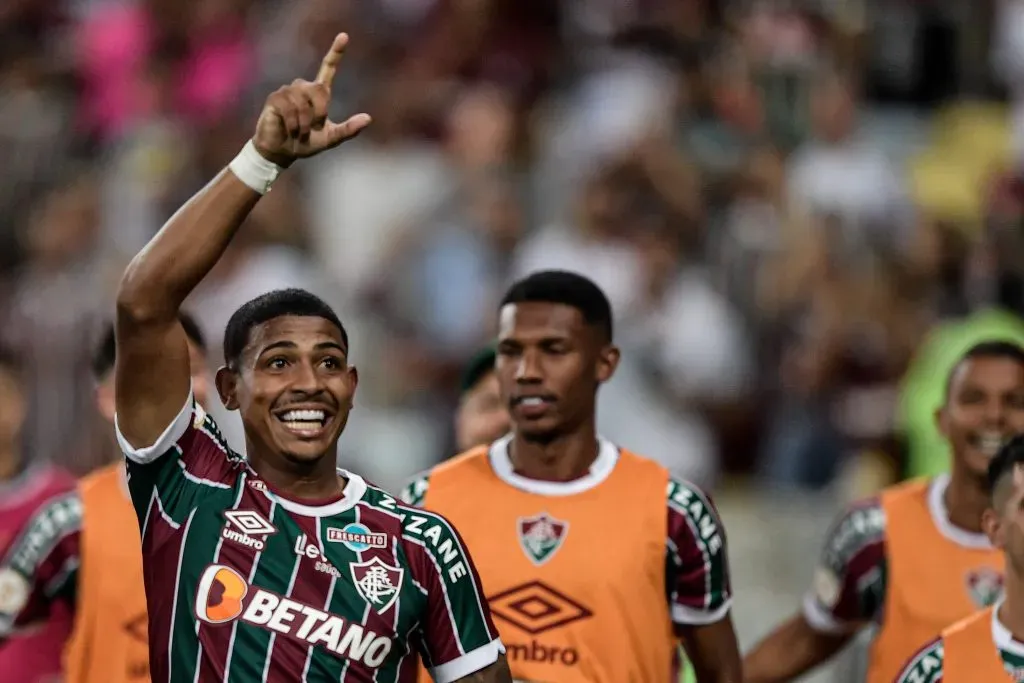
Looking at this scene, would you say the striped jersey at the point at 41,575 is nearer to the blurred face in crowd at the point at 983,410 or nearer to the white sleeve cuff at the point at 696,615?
the white sleeve cuff at the point at 696,615

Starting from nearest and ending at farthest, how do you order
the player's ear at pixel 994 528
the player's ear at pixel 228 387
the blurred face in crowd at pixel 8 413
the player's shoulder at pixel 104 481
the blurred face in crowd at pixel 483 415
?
the player's ear at pixel 228 387
the player's ear at pixel 994 528
the player's shoulder at pixel 104 481
the blurred face in crowd at pixel 483 415
the blurred face in crowd at pixel 8 413

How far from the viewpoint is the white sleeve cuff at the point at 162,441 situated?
176 inches

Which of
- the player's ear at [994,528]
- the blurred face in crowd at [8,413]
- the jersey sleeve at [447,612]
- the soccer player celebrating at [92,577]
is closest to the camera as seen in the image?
the jersey sleeve at [447,612]

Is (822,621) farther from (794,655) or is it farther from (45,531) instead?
(45,531)

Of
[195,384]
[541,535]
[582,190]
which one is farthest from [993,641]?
[582,190]

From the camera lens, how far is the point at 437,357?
10.6 metres

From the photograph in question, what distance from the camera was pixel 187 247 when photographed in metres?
4.30

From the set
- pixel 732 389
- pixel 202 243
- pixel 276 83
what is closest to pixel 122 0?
pixel 276 83

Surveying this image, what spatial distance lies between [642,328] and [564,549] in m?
4.51

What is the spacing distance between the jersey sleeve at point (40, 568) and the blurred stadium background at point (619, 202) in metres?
2.95

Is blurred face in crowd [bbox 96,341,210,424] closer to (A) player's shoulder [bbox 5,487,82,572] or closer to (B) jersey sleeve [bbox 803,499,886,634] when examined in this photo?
(A) player's shoulder [bbox 5,487,82,572]

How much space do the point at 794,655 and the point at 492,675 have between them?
2.42 m

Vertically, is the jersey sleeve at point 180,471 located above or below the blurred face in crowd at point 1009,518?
above

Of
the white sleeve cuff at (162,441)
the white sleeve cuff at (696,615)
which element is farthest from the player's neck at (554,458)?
the white sleeve cuff at (162,441)
